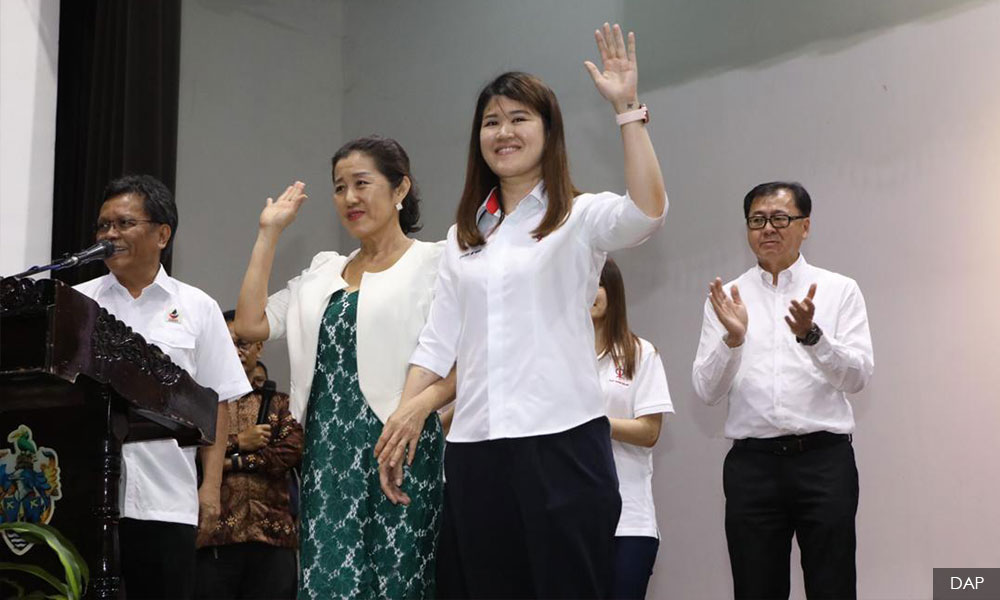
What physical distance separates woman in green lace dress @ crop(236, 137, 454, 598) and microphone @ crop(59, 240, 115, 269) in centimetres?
52

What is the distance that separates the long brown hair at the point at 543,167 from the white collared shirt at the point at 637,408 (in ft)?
4.47

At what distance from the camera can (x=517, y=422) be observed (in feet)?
7.53

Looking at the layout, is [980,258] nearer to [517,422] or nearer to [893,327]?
[893,327]

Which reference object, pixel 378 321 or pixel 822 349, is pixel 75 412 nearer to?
pixel 378 321

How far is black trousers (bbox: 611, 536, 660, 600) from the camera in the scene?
373 cm

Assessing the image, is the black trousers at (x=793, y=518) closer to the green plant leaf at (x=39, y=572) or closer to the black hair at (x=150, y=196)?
the black hair at (x=150, y=196)

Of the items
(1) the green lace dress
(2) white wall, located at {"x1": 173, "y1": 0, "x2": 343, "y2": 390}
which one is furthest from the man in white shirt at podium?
(2) white wall, located at {"x1": 173, "y1": 0, "x2": 343, "y2": 390}

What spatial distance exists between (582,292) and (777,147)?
2.84 meters

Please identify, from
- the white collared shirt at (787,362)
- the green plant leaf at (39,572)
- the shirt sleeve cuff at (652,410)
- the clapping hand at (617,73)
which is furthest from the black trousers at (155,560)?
the white collared shirt at (787,362)

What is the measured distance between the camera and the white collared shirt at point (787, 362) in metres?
3.66

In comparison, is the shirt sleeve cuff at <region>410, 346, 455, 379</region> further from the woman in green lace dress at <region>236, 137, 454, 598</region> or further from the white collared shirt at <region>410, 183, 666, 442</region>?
the white collared shirt at <region>410, 183, 666, 442</region>

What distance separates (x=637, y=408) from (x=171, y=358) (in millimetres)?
1606

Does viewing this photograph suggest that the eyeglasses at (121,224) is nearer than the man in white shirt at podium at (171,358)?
No

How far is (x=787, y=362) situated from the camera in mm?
3805
